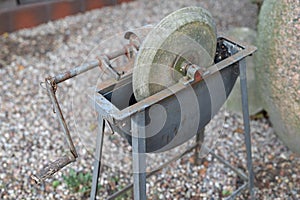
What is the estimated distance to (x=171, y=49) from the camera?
189 cm

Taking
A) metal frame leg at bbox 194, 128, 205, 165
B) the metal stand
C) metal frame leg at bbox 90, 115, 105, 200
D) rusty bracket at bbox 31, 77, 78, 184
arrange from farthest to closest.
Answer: metal frame leg at bbox 194, 128, 205, 165
metal frame leg at bbox 90, 115, 105, 200
rusty bracket at bbox 31, 77, 78, 184
the metal stand

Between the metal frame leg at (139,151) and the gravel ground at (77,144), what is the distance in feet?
2.31

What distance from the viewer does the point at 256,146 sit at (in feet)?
9.68

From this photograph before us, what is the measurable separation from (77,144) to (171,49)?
1341mm

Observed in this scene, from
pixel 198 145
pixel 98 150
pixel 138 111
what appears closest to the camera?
pixel 138 111

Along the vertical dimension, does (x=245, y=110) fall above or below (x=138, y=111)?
above

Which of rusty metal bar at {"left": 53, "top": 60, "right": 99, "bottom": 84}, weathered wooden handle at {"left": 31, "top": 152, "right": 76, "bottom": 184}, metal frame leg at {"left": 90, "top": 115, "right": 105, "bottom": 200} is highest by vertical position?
rusty metal bar at {"left": 53, "top": 60, "right": 99, "bottom": 84}

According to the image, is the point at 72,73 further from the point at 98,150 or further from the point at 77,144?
the point at 77,144

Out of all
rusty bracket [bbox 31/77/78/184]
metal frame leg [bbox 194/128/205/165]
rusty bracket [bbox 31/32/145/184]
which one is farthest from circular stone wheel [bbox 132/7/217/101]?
metal frame leg [bbox 194/128/205/165]

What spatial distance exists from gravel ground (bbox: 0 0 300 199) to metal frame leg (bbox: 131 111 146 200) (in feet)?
2.31

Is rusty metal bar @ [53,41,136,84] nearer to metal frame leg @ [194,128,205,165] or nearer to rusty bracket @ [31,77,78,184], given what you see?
rusty bracket @ [31,77,78,184]

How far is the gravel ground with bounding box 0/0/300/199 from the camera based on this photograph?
2689 millimetres

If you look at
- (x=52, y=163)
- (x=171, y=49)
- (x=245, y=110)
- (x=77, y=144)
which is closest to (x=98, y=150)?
(x=52, y=163)

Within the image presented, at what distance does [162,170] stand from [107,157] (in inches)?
14.3
